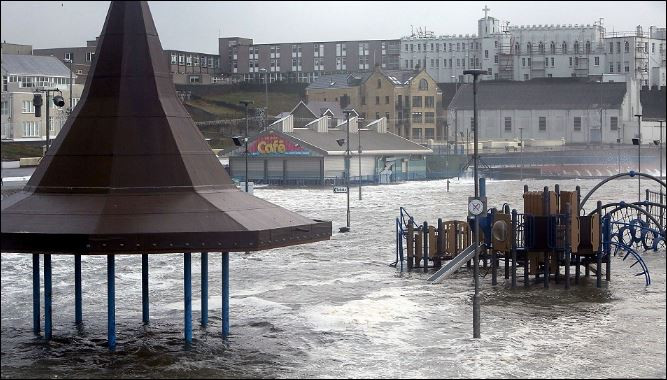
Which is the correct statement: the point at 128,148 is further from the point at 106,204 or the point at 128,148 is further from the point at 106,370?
the point at 106,370

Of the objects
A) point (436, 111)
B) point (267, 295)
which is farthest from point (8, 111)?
point (436, 111)

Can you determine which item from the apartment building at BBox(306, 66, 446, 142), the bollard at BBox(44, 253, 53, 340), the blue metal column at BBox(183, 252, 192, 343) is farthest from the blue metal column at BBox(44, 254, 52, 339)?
the apartment building at BBox(306, 66, 446, 142)

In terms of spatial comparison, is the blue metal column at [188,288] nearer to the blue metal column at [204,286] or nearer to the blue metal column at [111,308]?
the blue metal column at [204,286]

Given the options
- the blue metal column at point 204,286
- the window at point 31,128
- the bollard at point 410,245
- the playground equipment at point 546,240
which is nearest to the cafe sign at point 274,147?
the window at point 31,128

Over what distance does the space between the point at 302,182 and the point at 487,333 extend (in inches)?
3453

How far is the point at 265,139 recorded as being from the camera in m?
118

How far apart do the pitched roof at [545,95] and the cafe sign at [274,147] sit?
1935 inches

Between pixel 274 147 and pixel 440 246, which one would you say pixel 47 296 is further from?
pixel 274 147

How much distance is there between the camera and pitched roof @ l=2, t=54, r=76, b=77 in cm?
9719

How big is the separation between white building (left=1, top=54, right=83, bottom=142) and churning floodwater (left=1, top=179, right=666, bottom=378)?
143ft

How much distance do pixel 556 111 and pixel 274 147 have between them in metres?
54.3

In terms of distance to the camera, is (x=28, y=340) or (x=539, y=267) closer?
(x=28, y=340)

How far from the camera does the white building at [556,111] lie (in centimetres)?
15212

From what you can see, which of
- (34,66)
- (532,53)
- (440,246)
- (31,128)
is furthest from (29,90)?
(532,53)
